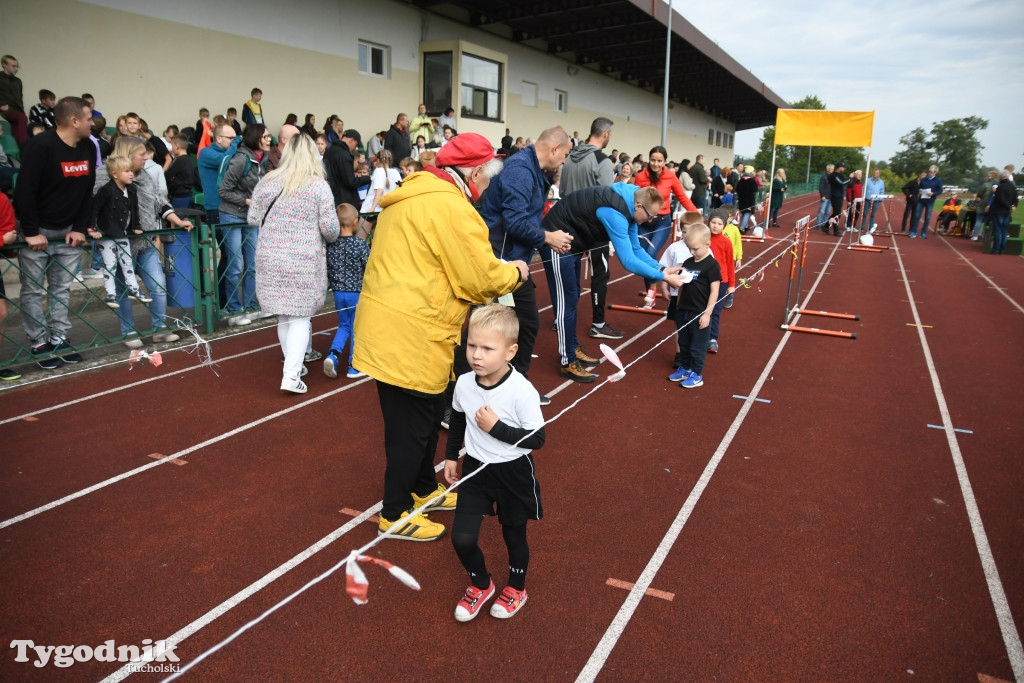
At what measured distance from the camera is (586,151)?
8906mm

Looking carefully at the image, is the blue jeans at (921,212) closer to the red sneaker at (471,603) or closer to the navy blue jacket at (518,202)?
the navy blue jacket at (518,202)

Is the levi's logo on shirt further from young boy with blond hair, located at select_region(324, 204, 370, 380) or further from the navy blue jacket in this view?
the navy blue jacket

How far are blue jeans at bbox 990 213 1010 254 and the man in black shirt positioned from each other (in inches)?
812

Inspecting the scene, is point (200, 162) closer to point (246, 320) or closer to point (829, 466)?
point (246, 320)

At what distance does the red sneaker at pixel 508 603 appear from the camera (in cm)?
311

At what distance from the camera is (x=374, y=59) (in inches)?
648

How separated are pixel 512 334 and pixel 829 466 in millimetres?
3113

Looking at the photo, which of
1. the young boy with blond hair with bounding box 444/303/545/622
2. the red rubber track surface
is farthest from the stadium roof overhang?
the young boy with blond hair with bounding box 444/303/545/622

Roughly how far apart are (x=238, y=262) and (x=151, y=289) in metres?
1.11

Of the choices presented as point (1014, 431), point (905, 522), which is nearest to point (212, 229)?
point (905, 522)

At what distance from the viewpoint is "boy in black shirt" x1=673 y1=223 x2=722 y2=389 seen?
254 inches

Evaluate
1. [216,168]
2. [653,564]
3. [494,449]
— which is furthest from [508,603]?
[216,168]

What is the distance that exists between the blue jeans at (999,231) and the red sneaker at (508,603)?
2015cm

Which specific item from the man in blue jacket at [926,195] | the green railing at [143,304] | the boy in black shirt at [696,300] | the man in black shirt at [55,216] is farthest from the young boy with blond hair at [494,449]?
the man in blue jacket at [926,195]
